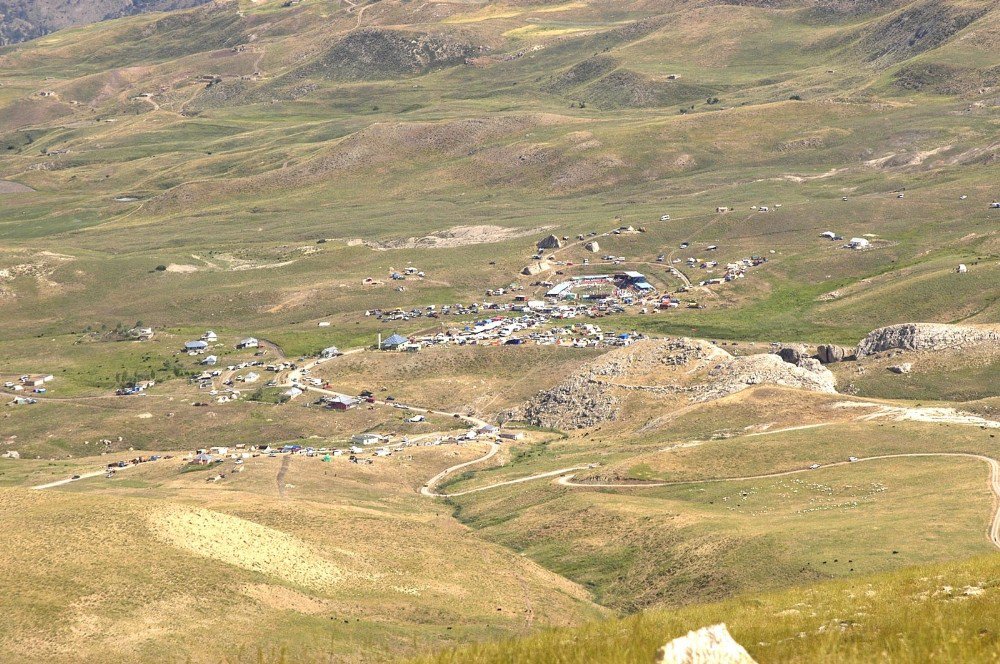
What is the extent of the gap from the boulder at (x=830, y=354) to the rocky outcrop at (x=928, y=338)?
3249mm

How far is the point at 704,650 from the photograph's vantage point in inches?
760

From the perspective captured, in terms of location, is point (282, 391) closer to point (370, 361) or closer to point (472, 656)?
point (370, 361)

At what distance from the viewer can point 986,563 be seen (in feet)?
111

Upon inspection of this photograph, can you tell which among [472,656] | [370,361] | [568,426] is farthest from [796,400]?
[472,656]

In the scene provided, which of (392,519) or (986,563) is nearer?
(986,563)

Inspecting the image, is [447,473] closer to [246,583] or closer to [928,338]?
[246,583]

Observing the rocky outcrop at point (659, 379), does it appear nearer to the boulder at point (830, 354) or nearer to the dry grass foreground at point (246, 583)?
the boulder at point (830, 354)

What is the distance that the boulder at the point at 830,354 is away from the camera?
15462 centimetres

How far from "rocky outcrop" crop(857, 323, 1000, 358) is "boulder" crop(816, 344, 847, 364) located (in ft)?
10.7

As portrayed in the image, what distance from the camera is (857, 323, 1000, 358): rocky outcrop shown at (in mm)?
142375

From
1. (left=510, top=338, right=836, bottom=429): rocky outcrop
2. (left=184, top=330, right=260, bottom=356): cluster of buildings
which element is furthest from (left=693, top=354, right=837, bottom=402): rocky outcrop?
(left=184, top=330, right=260, bottom=356): cluster of buildings

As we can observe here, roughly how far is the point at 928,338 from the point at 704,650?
137 metres

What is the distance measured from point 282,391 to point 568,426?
4850 centimetres

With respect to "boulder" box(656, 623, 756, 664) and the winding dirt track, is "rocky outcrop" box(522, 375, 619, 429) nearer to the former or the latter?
the winding dirt track
